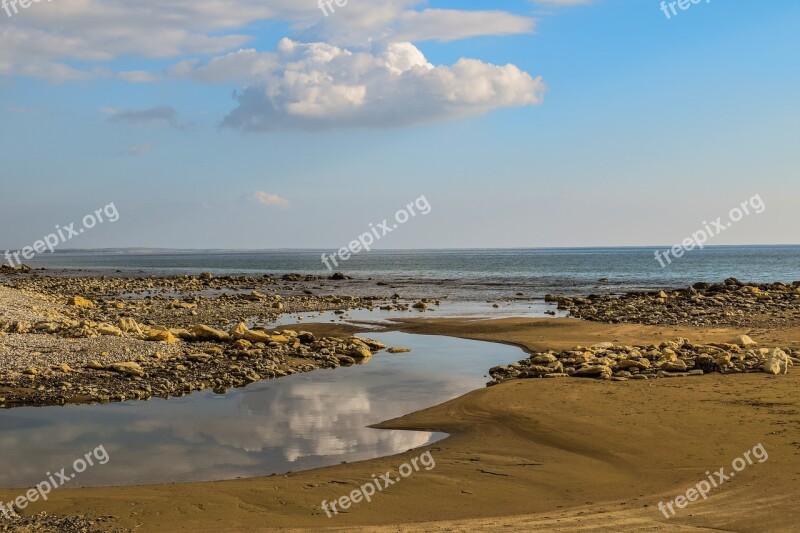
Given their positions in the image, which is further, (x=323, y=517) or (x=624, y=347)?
(x=624, y=347)

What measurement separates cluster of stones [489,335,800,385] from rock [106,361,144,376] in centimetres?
897

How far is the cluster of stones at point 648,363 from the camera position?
17.0 m

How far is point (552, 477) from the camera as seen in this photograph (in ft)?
32.9

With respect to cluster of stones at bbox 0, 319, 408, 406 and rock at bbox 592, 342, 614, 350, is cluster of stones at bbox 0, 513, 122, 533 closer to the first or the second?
cluster of stones at bbox 0, 319, 408, 406

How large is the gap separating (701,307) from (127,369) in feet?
98.1

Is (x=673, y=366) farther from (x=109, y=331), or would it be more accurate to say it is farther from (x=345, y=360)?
(x=109, y=331)

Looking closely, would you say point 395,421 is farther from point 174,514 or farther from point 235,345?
point 235,345

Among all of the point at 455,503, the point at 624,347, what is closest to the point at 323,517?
the point at 455,503

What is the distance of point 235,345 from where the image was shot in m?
21.6

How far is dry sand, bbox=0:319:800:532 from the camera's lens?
8164mm

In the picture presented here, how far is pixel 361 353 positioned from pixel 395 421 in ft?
27.1

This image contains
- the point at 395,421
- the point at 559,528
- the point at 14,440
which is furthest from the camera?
the point at 395,421

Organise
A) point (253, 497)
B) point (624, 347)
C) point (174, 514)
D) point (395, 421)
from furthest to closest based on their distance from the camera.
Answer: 1. point (624, 347)
2. point (395, 421)
3. point (253, 497)
4. point (174, 514)

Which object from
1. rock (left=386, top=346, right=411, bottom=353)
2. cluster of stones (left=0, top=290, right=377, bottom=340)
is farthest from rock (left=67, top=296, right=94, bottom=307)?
rock (left=386, top=346, right=411, bottom=353)
